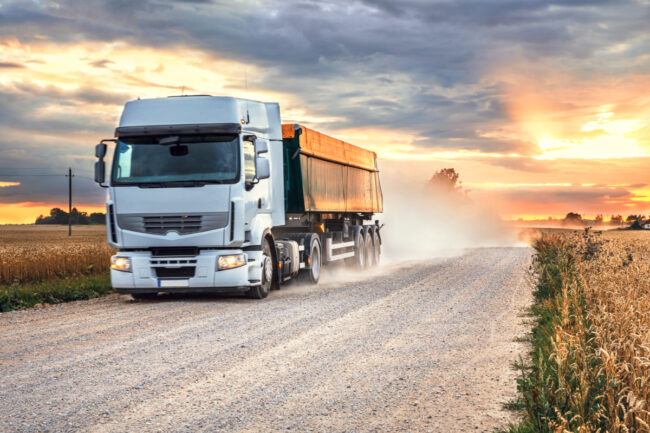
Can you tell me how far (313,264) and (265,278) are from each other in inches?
137

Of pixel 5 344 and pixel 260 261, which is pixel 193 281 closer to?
pixel 260 261

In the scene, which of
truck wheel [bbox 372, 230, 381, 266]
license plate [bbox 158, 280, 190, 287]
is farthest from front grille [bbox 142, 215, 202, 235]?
truck wheel [bbox 372, 230, 381, 266]

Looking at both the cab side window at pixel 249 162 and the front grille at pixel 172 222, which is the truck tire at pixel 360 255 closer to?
the cab side window at pixel 249 162

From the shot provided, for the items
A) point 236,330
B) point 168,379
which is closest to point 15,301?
point 236,330

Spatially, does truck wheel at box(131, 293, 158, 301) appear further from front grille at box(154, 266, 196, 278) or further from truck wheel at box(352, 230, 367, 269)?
truck wheel at box(352, 230, 367, 269)

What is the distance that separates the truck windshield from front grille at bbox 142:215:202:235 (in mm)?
700

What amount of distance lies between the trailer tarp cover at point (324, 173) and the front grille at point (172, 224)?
3.90 m

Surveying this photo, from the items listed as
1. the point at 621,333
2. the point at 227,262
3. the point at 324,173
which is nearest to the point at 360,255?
the point at 324,173

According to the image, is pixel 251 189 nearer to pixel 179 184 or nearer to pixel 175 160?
pixel 179 184

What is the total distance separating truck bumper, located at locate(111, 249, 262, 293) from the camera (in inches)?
528

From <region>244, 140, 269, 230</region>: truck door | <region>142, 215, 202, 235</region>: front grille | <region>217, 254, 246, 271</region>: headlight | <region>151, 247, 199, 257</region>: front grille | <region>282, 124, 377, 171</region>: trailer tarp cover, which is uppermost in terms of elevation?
<region>282, 124, 377, 171</region>: trailer tarp cover

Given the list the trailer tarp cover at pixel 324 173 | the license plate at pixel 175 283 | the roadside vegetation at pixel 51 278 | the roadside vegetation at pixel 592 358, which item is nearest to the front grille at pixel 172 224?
the license plate at pixel 175 283

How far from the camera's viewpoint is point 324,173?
61.8ft

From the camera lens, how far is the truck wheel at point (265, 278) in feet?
46.4
